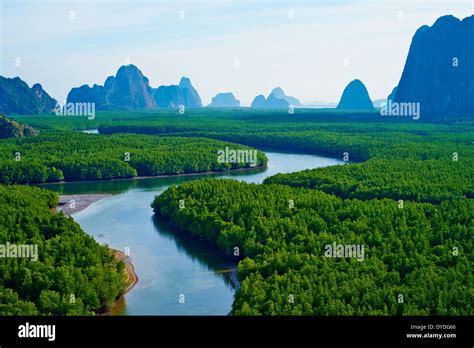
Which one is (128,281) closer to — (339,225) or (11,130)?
(339,225)

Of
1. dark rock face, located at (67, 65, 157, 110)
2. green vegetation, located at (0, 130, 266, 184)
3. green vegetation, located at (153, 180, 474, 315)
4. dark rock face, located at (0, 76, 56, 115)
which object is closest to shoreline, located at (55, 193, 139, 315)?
green vegetation, located at (153, 180, 474, 315)

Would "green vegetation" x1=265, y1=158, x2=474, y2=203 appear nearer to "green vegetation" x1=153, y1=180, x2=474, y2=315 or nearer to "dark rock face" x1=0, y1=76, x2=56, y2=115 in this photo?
"green vegetation" x1=153, y1=180, x2=474, y2=315

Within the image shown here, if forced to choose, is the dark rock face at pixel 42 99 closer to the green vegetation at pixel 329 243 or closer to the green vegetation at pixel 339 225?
the green vegetation at pixel 339 225

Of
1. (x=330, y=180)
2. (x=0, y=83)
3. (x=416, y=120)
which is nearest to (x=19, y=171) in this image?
(x=330, y=180)

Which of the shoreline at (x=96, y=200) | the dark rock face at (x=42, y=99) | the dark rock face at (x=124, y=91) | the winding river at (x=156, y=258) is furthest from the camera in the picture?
the dark rock face at (x=124, y=91)

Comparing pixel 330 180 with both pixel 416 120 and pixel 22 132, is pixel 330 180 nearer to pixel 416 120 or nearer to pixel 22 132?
pixel 22 132

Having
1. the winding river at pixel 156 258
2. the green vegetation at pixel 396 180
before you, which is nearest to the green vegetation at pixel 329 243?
the winding river at pixel 156 258
